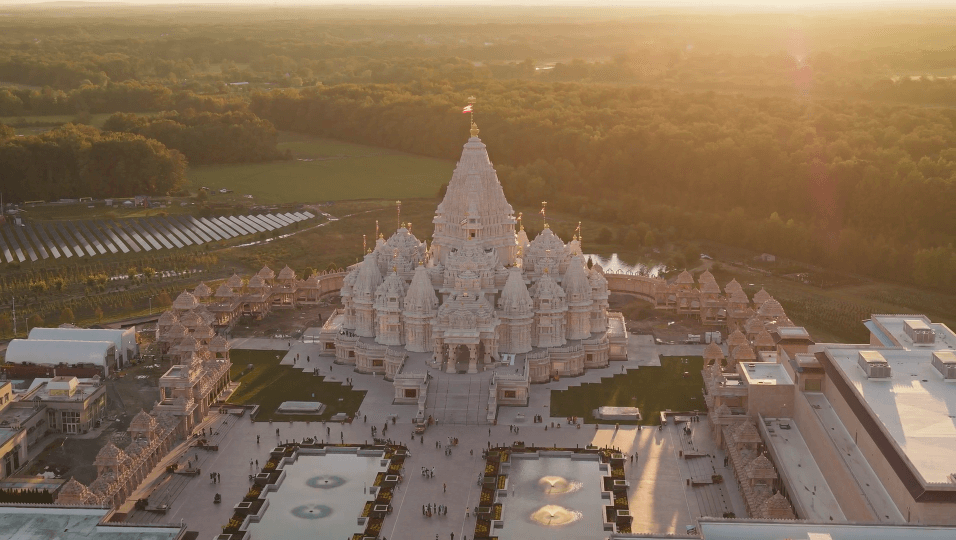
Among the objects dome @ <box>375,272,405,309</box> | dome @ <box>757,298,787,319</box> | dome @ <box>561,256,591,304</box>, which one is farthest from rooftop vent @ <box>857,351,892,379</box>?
dome @ <box>375,272,405,309</box>

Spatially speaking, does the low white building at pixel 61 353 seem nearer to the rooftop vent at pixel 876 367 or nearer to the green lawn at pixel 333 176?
the rooftop vent at pixel 876 367

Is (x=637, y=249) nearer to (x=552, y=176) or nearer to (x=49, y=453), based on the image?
(x=552, y=176)

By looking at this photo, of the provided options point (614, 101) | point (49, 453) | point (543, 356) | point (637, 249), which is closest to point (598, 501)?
point (543, 356)

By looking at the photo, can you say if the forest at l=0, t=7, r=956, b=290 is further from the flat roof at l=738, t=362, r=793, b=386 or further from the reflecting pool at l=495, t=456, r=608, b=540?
the reflecting pool at l=495, t=456, r=608, b=540

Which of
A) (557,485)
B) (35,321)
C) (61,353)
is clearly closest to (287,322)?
(61,353)

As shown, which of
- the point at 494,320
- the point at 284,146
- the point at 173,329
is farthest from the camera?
the point at 284,146

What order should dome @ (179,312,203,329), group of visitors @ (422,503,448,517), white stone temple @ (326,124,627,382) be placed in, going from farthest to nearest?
dome @ (179,312,203,329)
white stone temple @ (326,124,627,382)
group of visitors @ (422,503,448,517)

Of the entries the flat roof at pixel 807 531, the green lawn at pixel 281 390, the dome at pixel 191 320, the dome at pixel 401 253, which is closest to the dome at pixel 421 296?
the dome at pixel 401 253
